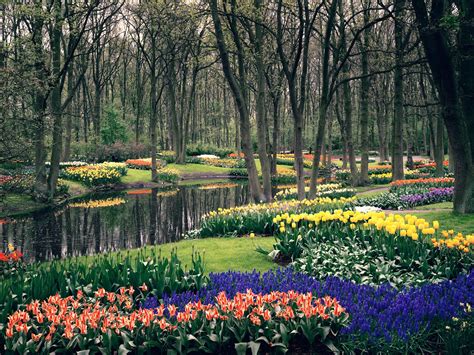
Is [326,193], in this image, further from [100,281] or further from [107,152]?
[107,152]

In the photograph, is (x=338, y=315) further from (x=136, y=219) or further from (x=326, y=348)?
(x=136, y=219)

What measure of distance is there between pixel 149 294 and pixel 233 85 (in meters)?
10.9

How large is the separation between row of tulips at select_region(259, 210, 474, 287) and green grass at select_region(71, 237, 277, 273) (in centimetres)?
50

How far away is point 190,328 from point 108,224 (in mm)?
12835

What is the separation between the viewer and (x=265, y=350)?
173 inches

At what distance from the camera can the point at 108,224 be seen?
16.5 metres

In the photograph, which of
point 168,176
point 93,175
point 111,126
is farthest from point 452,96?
point 111,126

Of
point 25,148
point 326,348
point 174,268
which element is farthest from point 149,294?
point 25,148

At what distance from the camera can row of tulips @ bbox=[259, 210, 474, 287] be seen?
5.96 m

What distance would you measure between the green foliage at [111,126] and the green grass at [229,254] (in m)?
35.5

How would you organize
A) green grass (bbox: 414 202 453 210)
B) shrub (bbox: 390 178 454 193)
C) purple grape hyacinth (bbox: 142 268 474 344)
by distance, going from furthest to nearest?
shrub (bbox: 390 178 454 193) < green grass (bbox: 414 202 453 210) < purple grape hyacinth (bbox: 142 268 474 344)

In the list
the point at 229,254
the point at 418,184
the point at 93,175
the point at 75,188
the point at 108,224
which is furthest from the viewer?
the point at 93,175

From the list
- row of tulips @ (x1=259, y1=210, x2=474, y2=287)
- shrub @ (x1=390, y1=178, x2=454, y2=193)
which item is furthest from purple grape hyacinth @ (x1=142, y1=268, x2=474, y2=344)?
shrub @ (x1=390, y1=178, x2=454, y2=193)

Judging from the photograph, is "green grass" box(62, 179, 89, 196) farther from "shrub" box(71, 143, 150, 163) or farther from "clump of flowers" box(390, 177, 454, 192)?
"clump of flowers" box(390, 177, 454, 192)
